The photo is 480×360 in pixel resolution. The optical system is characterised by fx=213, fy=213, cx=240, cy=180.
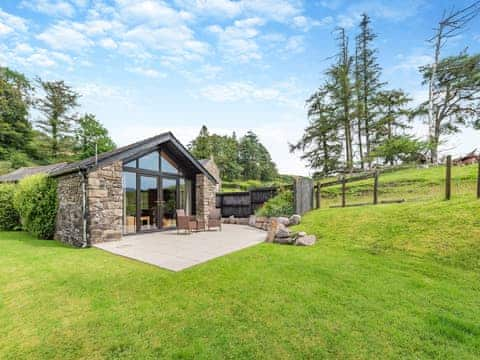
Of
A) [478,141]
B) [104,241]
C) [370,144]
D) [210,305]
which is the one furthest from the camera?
[370,144]

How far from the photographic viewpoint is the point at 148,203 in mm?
8766

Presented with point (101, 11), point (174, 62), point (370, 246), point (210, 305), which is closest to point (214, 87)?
point (174, 62)

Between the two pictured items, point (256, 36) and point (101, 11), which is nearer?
point (101, 11)

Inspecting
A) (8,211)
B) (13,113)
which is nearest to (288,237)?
(8,211)

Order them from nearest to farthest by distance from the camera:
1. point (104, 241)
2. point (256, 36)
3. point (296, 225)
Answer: point (104, 241), point (296, 225), point (256, 36)

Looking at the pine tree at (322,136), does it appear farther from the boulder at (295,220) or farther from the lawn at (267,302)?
the lawn at (267,302)

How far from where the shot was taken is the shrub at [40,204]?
7941 mm

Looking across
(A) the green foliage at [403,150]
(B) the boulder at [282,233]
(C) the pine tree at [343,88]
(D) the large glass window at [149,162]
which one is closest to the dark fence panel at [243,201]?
(B) the boulder at [282,233]

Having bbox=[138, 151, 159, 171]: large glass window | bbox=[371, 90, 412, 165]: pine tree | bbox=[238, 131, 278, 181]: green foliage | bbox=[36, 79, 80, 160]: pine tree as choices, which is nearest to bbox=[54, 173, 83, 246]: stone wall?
bbox=[138, 151, 159, 171]: large glass window

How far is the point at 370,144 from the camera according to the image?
21.9 metres

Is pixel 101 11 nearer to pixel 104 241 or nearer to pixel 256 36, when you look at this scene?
pixel 256 36

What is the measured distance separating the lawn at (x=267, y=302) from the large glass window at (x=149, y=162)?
156 inches

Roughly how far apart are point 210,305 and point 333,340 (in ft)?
5.17

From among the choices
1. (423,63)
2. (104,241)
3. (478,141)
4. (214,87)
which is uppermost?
(423,63)
